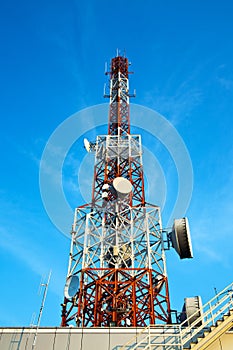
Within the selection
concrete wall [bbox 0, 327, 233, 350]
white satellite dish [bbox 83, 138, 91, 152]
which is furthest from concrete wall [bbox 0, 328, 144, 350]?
white satellite dish [bbox 83, 138, 91, 152]

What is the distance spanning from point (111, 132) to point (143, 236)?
1513 cm

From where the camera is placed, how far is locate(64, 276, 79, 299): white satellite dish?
23.3 metres

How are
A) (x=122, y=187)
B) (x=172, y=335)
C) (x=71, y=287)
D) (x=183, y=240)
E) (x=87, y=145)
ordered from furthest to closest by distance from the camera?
1. (x=87, y=145)
2. (x=122, y=187)
3. (x=71, y=287)
4. (x=183, y=240)
5. (x=172, y=335)

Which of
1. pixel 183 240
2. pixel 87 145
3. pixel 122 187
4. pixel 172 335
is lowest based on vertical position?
pixel 172 335

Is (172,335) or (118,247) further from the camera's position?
(118,247)

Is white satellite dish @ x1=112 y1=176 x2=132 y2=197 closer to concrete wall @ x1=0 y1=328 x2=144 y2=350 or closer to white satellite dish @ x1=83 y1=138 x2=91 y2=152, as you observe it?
white satellite dish @ x1=83 y1=138 x2=91 y2=152

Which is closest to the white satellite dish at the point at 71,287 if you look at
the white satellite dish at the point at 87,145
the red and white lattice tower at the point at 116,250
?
the red and white lattice tower at the point at 116,250

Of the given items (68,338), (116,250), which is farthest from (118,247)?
(68,338)

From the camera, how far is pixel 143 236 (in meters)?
27.8

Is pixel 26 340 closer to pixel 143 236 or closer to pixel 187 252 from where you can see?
pixel 187 252

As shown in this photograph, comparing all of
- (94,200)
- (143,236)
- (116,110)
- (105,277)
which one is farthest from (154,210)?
(116,110)

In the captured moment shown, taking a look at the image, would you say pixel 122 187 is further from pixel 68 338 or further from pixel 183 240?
pixel 68 338

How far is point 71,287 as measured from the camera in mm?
23531

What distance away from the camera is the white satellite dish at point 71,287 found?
76.6 ft
